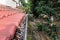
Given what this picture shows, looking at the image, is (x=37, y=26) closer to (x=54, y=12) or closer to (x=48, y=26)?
(x=48, y=26)

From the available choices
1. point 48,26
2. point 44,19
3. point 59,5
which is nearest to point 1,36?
point 48,26

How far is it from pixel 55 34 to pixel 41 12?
11.3 ft

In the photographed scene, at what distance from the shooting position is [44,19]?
1823 cm

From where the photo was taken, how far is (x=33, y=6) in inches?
857

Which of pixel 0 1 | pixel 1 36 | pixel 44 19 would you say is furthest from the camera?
pixel 44 19

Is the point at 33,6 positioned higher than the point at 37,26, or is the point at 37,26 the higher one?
the point at 33,6

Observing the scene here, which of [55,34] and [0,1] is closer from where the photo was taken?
[0,1]

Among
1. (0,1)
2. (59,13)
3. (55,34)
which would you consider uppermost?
(0,1)

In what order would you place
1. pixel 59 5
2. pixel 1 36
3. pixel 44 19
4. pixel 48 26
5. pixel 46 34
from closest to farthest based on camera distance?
1. pixel 1 36
2. pixel 46 34
3. pixel 48 26
4. pixel 44 19
5. pixel 59 5

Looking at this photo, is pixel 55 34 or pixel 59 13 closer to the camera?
pixel 55 34

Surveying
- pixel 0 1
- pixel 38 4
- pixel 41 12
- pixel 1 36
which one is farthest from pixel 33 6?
pixel 1 36

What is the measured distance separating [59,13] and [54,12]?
2.35 ft

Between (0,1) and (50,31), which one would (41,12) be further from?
(0,1)

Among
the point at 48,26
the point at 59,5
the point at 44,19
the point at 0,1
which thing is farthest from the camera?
the point at 59,5
